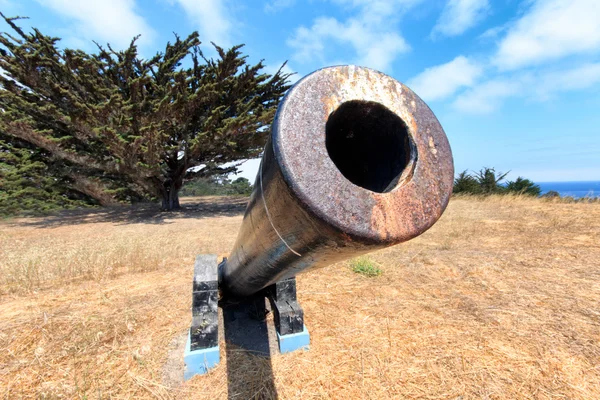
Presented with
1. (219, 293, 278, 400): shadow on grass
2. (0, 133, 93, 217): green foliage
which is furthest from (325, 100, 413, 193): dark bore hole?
(0, 133, 93, 217): green foliage

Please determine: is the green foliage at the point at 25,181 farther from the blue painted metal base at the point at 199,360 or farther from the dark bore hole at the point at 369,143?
the dark bore hole at the point at 369,143

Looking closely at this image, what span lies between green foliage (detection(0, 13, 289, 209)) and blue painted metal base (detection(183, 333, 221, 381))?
9.42 metres

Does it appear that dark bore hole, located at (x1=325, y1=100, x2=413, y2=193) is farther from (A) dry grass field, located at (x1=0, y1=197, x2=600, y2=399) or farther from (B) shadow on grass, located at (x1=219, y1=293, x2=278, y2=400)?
(B) shadow on grass, located at (x1=219, y1=293, x2=278, y2=400)

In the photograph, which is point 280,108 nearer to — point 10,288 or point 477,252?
point 10,288

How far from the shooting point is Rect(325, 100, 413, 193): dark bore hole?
3.64ft

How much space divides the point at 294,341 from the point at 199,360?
88 cm

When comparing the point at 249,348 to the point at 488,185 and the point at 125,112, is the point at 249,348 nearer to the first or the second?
the point at 125,112

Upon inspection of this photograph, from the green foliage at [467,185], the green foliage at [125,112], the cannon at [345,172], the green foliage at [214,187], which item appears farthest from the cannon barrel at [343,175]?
the green foliage at [214,187]

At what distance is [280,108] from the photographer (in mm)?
996

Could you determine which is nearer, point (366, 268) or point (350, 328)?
point (350, 328)

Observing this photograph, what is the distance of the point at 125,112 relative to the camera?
10.5 meters

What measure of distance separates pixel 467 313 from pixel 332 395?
6.84ft

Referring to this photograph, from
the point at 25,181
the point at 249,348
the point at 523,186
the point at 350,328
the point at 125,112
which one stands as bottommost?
the point at 249,348

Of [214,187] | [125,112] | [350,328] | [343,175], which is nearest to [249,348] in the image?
[350,328]
